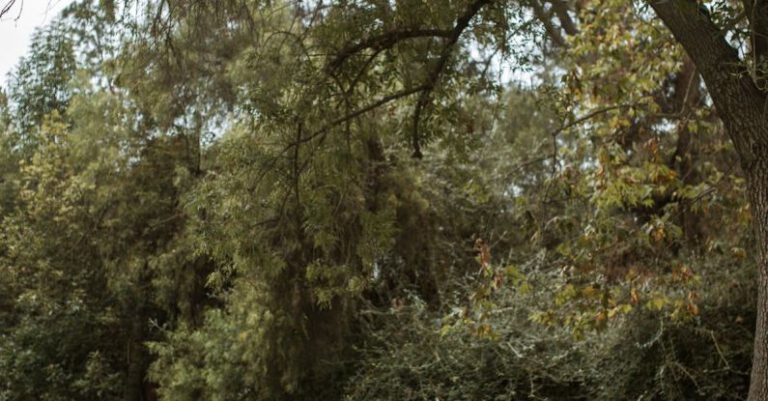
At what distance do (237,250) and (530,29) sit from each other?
2654 mm

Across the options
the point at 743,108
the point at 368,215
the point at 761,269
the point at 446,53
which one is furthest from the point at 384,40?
the point at 761,269

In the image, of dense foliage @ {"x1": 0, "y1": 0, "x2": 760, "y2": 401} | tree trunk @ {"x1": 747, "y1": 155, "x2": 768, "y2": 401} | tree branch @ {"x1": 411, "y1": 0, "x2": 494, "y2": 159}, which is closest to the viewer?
tree trunk @ {"x1": 747, "y1": 155, "x2": 768, "y2": 401}

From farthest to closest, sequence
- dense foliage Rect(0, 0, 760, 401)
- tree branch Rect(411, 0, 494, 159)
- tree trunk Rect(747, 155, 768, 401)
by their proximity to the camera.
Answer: tree branch Rect(411, 0, 494, 159)
dense foliage Rect(0, 0, 760, 401)
tree trunk Rect(747, 155, 768, 401)

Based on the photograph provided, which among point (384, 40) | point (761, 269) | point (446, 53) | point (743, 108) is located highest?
point (384, 40)

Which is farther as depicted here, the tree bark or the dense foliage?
the dense foliage

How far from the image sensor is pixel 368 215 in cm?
630

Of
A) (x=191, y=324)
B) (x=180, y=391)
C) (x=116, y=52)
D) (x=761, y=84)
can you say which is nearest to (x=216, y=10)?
(x=116, y=52)

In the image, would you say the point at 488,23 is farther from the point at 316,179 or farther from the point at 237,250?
the point at 237,250

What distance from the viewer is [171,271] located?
1076 cm

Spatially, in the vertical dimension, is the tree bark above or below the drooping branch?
below

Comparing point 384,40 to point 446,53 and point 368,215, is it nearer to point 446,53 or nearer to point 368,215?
point 446,53

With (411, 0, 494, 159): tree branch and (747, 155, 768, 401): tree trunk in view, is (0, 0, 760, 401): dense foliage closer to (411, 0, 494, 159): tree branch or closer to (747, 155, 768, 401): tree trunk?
(411, 0, 494, 159): tree branch

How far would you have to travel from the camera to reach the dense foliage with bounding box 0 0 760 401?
6223 millimetres

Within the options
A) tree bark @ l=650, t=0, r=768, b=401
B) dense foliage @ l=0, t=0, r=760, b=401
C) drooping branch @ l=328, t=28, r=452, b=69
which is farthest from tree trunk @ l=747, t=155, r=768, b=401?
drooping branch @ l=328, t=28, r=452, b=69
